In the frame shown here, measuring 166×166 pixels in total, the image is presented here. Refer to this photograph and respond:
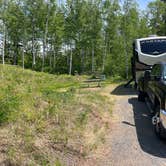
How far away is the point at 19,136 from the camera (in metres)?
6.52

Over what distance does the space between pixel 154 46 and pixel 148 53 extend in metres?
0.49

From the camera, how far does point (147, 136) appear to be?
847 centimetres

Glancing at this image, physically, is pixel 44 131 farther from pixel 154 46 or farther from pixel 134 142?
pixel 154 46

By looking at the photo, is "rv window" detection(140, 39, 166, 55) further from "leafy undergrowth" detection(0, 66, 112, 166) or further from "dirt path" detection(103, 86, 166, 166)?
"leafy undergrowth" detection(0, 66, 112, 166)

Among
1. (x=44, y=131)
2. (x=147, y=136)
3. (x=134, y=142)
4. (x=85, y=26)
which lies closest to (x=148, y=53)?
(x=147, y=136)

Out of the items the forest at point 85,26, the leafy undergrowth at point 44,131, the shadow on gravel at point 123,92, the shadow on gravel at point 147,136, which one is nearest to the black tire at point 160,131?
the shadow on gravel at point 147,136

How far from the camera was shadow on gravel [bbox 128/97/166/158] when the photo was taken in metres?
7.37

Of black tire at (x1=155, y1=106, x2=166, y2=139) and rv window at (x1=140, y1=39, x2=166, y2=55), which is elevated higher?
rv window at (x1=140, y1=39, x2=166, y2=55)

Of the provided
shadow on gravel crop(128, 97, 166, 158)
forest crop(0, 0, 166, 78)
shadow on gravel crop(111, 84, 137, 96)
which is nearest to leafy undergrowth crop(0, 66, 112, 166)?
shadow on gravel crop(128, 97, 166, 158)

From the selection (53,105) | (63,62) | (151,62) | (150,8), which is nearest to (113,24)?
(150,8)

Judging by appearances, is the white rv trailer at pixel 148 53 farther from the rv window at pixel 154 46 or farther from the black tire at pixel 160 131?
the black tire at pixel 160 131

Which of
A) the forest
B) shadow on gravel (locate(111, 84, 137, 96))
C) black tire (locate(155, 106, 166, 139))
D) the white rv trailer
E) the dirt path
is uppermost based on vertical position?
the forest

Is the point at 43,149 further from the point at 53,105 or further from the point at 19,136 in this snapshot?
the point at 53,105

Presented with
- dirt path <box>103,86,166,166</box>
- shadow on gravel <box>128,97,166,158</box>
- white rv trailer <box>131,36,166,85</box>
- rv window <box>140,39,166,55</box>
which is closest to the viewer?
dirt path <box>103,86,166,166</box>
